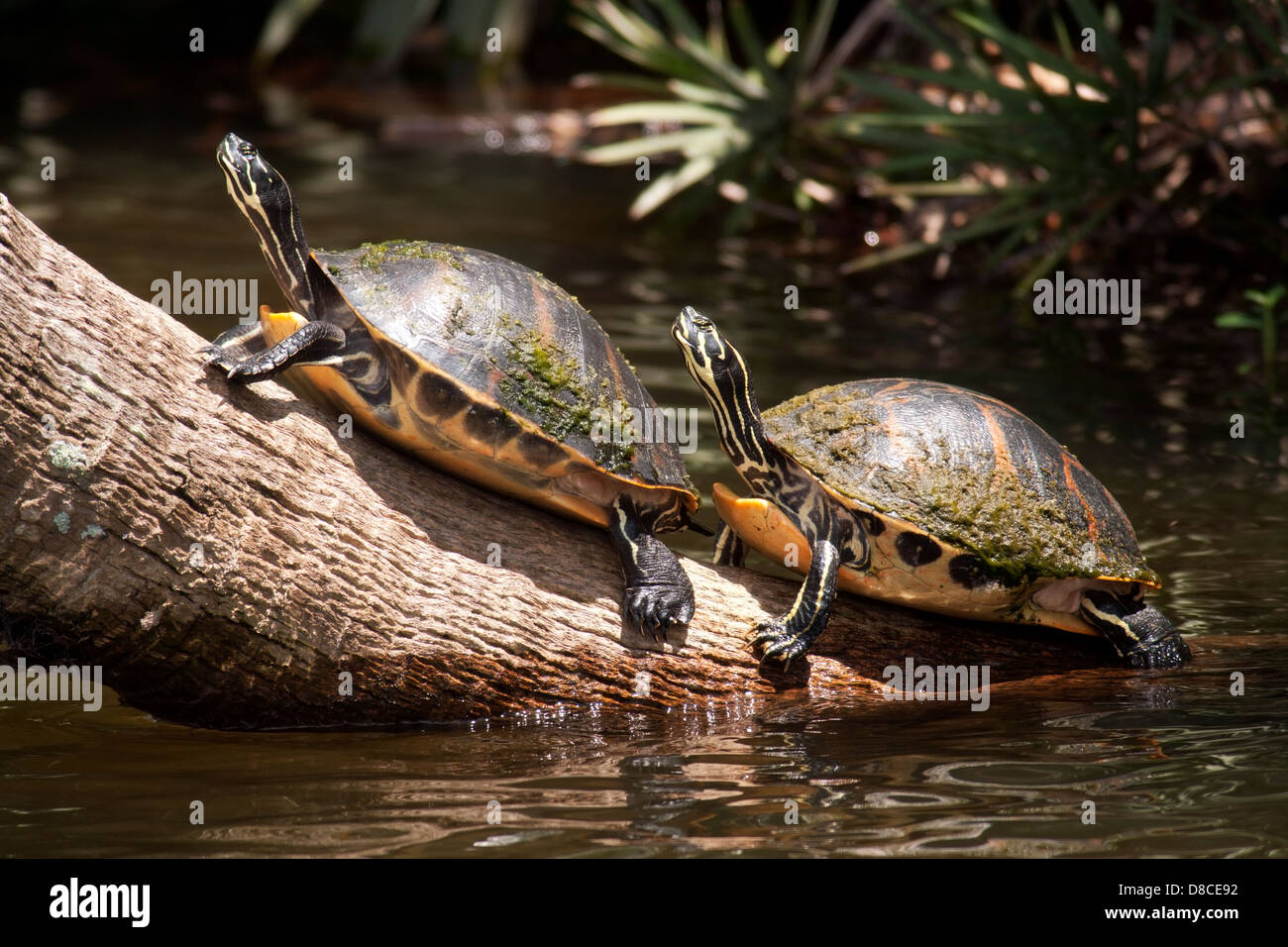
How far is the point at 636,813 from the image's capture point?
378cm

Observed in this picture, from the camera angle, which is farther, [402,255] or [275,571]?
[402,255]

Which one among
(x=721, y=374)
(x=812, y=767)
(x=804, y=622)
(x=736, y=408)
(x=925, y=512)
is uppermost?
(x=721, y=374)

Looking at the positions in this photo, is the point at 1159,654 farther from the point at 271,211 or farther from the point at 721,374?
the point at 271,211

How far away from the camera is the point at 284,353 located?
4.16 m

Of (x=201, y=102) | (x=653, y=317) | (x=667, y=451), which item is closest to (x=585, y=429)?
(x=667, y=451)

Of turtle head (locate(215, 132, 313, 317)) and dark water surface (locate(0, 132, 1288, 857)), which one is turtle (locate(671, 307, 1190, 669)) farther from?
turtle head (locate(215, 132, 313, 317))

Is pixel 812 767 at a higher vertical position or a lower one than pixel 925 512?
lower

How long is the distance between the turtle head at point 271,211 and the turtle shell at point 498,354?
0.09 m

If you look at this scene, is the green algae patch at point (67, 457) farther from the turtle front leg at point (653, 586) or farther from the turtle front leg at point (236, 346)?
the turtle front leg at point (653, 586)

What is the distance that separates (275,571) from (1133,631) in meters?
3.04

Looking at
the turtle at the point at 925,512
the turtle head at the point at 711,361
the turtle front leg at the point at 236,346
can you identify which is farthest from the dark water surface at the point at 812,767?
the turtle front leg at the point at 236,346

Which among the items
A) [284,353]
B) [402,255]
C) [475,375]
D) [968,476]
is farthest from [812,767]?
[402,255]

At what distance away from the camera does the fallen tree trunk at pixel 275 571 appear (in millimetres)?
3713

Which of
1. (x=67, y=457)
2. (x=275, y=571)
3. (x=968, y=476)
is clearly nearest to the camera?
(x=67, y=457)
